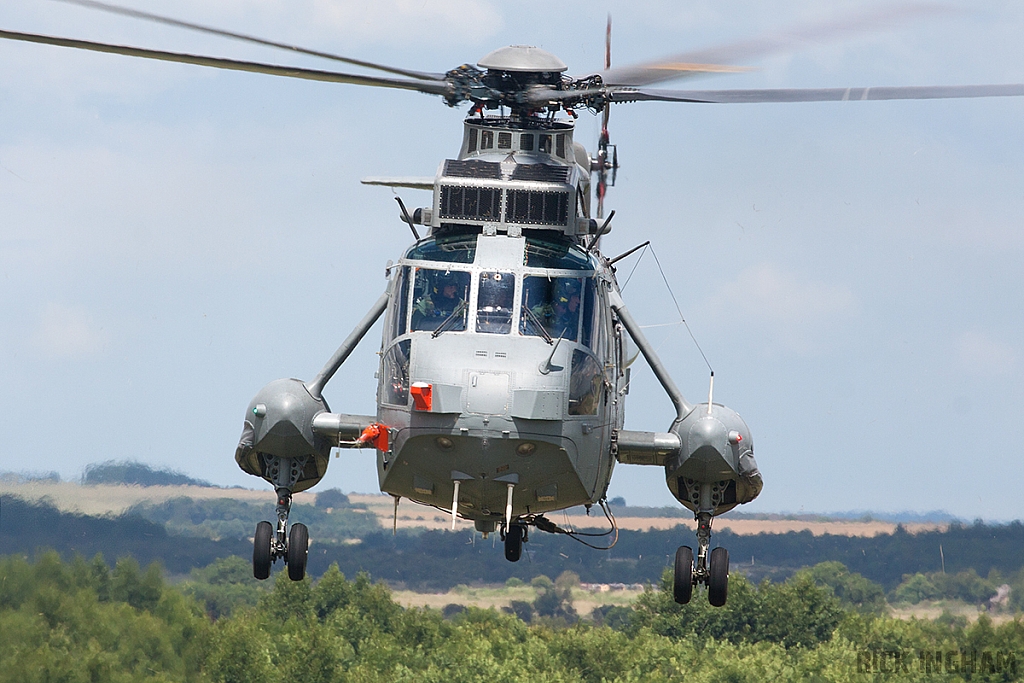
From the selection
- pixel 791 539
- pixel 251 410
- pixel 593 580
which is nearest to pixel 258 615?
pixel 593 580

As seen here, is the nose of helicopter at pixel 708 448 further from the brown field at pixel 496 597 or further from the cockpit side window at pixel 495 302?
the brown field at pixel 496 597

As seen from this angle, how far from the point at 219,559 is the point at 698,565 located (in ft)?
153

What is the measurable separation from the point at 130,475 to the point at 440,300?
34.3m

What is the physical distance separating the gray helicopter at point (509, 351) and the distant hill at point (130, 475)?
29050 mm

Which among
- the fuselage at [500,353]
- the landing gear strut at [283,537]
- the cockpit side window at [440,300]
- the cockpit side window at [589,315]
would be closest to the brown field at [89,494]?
the landing gear strut at [283,537]

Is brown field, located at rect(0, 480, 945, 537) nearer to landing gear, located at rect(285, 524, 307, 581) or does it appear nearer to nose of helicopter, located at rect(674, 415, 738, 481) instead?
nose of helicopter, located at rect(674, 415, 738, 481)

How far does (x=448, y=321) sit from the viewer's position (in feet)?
64.3

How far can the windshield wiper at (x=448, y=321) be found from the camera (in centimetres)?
1944

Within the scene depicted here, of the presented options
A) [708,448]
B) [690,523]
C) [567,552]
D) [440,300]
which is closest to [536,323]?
[440,300]

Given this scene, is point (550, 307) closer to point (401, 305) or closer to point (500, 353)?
point (500, 353)

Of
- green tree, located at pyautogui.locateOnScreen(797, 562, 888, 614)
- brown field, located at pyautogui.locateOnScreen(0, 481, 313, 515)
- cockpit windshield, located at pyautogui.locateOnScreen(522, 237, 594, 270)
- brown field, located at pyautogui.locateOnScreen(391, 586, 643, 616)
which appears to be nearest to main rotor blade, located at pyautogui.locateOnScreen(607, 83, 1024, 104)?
cockpit windshield, located at pyautogui.locateOnScreen(522, 237, 594, 270)

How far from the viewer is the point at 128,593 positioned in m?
56.4

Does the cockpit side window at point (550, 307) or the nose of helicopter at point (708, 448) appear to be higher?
the cockpit side window at point (550, 307)

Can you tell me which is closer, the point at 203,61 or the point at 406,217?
the point at 203,61
